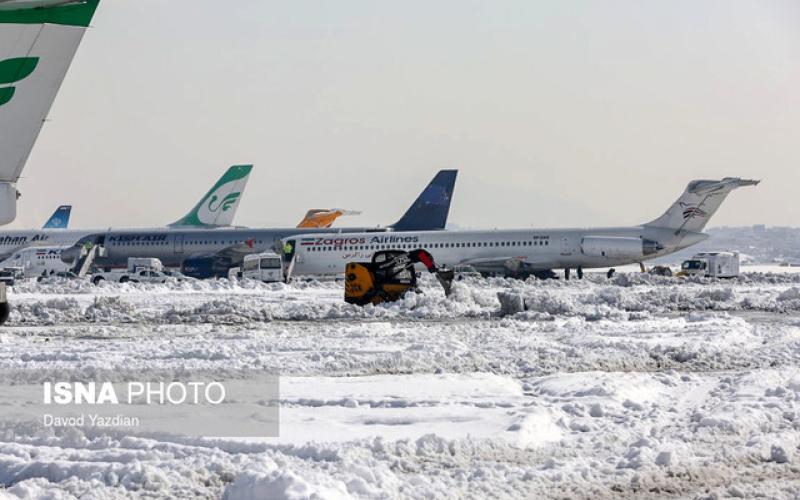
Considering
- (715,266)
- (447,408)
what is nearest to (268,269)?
(715,266)

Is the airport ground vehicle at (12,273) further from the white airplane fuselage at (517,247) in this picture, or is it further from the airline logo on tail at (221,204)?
the airline logo on tail at (221,204)

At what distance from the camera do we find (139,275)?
48156 millimetres

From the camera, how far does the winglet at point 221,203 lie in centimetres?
7275

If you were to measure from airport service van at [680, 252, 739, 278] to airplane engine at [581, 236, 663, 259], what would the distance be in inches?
272

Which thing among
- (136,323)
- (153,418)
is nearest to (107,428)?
(153,418)

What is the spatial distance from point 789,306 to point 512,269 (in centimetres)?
2303

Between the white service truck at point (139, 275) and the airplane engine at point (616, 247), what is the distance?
62.2 ft

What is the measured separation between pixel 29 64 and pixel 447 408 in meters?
5.37

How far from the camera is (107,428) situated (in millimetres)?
9836

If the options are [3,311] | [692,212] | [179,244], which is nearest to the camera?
[3,311]

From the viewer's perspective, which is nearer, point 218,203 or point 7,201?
point 7,201

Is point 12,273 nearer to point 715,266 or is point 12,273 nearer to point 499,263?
point 499,263

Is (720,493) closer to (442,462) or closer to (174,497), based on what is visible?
(442,462)

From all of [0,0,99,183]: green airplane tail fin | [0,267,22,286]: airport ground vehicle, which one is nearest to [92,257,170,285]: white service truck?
[0,267,22,286]: airport ground vehicle
